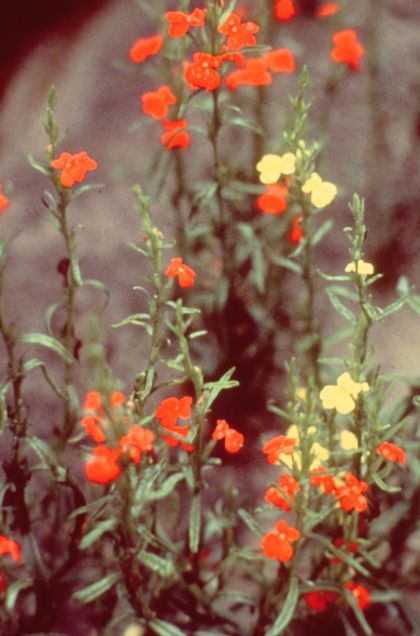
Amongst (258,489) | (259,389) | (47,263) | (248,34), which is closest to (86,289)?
(47,263)

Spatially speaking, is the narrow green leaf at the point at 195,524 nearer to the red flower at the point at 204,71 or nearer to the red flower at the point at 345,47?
the red flower at the point at 204,71

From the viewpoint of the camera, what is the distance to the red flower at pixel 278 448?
2.12 metres

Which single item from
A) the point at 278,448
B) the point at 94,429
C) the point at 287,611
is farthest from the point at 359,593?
the point at 94,429

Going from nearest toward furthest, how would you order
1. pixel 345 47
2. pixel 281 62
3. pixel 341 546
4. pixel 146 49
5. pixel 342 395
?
pixel 342 395, pixel 341 546, pixel 146 49, pixel 281 62, pixel 345 47

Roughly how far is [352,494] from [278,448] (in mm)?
219

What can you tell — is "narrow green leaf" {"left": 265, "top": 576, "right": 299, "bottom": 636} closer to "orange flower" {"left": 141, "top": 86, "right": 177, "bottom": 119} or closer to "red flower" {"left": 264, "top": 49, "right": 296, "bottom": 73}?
"orange flower" {"left": 141, "top": 86, "right": 177, "bottom": 119}

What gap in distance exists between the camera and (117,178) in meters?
3.96

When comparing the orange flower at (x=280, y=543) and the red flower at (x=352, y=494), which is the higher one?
the red flower at (x=352, y=494)

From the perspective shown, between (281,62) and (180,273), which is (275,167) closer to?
(180,273)

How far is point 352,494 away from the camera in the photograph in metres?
2.13

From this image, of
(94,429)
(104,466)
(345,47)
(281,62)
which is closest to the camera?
(104,466)

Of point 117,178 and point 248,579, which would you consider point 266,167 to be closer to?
point 248,579

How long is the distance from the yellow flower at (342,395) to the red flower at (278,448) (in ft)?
0.46

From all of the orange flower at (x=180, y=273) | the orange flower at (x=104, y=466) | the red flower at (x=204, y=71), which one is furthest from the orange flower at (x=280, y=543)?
the red flower at (x=204, y=71)
